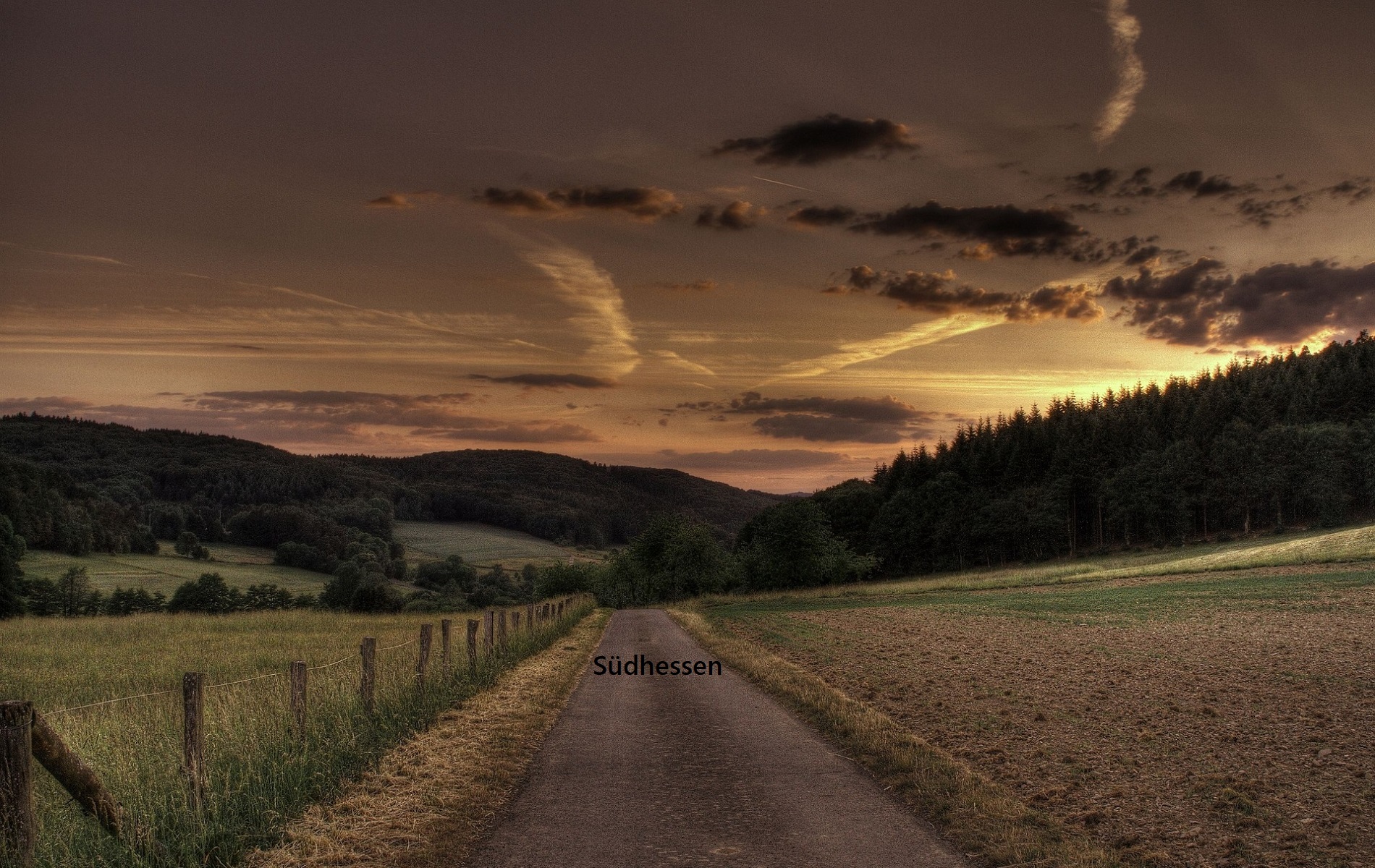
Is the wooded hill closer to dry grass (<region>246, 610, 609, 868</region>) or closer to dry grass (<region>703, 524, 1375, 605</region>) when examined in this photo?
dry grass (<region>703, 524, 1375, 605</region>)

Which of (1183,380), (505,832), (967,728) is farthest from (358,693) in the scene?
(1183,380)

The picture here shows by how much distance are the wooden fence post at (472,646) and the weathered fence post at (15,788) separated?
11.8m

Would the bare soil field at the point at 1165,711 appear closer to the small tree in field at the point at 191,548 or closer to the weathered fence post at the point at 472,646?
the weathered fence post at the point at 472,646

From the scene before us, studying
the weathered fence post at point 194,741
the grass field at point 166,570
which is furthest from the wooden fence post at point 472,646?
the grass field at point 166,570

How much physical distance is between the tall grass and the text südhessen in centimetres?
218

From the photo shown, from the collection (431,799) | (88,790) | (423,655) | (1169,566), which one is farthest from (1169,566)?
(88,790)

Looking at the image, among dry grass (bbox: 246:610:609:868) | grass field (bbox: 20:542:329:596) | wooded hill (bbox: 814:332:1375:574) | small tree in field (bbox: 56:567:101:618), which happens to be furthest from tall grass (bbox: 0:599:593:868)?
wooded hill (bbox: 814:332:1375:574)

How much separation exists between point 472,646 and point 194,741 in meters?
10.7

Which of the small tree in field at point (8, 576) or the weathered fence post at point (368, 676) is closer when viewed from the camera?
the weathered fence post at point (368, 676)

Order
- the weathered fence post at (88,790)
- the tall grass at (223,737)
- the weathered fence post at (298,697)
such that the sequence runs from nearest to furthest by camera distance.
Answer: the weathered fence post at (88,790) < the tall grass at (223,737) < the weathered fence post at (298,697)

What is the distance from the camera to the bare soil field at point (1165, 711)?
8.53 meters

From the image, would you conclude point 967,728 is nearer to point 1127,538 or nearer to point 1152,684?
point 1152,684

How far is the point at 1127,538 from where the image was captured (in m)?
110

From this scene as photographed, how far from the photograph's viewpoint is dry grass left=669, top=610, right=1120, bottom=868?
755 cm
